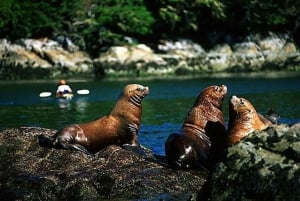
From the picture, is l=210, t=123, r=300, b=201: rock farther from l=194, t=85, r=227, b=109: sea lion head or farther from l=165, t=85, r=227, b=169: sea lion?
l=194, t=85, r=227, b=109: sea lion head

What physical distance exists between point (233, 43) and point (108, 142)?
178 ft

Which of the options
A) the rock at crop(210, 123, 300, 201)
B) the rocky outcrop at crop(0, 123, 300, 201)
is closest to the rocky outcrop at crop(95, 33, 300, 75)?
the rocky outcrop at crop(0, 123, 300, 201)

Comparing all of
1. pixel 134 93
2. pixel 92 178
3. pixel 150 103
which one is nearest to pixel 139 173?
pixel 92 178

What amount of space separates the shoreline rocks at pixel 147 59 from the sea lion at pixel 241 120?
47.8 meters

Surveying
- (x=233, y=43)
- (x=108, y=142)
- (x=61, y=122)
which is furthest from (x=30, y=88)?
(x=108, y=142)

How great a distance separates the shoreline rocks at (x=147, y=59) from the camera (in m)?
59.1

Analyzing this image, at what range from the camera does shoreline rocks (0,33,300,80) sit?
5912cm

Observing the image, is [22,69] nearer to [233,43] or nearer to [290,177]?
[233,43]

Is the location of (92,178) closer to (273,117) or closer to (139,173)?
(139,173)

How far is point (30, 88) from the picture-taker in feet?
151

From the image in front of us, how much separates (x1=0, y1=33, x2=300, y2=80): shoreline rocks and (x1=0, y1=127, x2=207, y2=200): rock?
1869 inches

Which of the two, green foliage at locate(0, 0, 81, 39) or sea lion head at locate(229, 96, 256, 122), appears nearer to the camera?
sea lion head at locate(229, 96, 256, 122)

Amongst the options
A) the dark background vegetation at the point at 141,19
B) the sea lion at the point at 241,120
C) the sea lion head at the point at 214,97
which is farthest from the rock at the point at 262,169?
the dark background vegetation at the point at 141,19

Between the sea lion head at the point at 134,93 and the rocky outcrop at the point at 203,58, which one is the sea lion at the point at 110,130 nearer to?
the sea lion head at the point at 134,93
